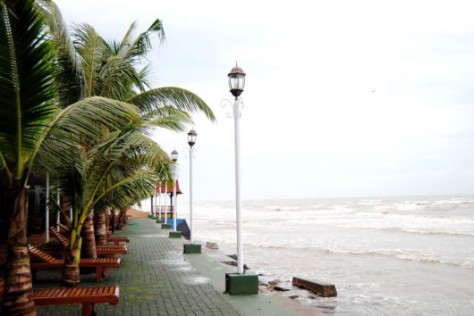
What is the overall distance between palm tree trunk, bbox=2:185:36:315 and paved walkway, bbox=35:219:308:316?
192cm

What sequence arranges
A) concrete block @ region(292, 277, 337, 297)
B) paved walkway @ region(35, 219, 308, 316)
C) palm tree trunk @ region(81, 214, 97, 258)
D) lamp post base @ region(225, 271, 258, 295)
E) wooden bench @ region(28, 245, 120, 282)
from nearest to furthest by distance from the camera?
paved walkway @ region(35, 219, 308, 316), lamp post base @ region(225, 271, 258, 295), wooden bench @ region(28, 245, 120, 282), concrete block @ region(292, 277, 337, 297), palm tree trunk @ region(81, 214, 97, 258)

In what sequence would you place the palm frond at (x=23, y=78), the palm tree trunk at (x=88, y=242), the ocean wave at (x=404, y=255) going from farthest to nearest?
the ocean wave at (x=404, y=255) < the palm tree trunk at (x=88, y=242) < the palm frond at (x=23, y=78)

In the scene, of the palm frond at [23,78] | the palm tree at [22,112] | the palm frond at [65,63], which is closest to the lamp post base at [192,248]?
the palm frond at [65,63]

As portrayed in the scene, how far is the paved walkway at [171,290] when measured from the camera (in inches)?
268

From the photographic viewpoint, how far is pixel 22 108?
15.0ft

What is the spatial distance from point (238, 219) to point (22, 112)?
14.3 ft

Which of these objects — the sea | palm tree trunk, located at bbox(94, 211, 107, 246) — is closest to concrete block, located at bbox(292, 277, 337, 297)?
the sea

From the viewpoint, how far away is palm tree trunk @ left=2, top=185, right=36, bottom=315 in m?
4.72

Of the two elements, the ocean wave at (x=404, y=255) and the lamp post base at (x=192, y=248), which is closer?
the lamp post base at (x=192, y=248)

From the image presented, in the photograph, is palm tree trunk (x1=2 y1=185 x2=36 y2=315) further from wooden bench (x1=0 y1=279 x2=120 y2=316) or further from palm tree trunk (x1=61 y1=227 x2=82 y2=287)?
palm tree trunk (x1=61 y1=227 x2=82 y2=287)

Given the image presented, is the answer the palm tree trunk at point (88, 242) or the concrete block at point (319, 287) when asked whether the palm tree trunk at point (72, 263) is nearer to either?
the palm tree trunk at point (88, 242)

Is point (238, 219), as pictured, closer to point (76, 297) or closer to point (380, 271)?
point (76, 297)

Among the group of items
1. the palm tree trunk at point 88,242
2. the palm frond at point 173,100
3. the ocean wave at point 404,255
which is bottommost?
the ocean wave at point 404,255

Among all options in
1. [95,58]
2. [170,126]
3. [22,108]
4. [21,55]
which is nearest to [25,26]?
[21,55]
